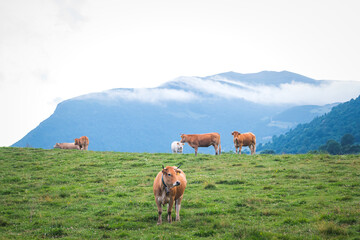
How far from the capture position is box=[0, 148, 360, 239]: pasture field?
433 inches

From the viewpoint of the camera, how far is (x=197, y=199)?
15.3 meters

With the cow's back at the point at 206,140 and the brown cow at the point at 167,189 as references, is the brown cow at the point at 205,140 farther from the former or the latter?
the brown cow at the point at 167,189

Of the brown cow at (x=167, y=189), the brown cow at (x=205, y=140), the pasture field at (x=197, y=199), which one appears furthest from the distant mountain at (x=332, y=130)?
the brown cow at (x=167, y=189)

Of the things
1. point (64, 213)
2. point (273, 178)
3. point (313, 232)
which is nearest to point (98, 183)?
point (64, 213)

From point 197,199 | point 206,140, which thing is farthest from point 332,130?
point 197,199

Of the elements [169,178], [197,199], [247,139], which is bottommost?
[197,199]

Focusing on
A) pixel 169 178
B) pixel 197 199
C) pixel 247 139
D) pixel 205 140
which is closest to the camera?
pixel 169 178

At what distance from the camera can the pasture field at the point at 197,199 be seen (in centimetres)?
1099

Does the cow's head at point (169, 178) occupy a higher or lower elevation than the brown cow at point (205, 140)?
lower

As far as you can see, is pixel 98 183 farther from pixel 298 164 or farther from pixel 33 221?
pixel 298 164

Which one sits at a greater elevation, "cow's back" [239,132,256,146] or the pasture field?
"cow's back" [239,132,256,146]

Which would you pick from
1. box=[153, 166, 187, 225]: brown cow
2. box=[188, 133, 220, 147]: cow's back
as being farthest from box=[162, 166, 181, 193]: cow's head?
box=[188, 133, 220, 147]: cow's back

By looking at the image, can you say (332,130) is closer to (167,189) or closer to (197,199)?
(197,199)

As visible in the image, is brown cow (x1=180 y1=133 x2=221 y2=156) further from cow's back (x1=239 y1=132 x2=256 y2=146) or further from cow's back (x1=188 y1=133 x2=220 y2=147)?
cow's back (x1=239 y1=132 x2=256 y2=146)
